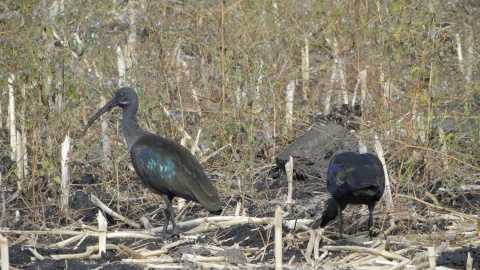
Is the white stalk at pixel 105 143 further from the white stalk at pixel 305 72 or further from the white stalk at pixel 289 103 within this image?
the white stalk at pixel 305 72

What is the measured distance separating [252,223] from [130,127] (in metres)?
1.64

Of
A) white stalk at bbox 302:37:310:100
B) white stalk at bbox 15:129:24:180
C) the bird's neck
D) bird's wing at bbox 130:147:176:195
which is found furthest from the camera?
white stalk at bbox 302:37:310:100

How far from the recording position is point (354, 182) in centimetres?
670

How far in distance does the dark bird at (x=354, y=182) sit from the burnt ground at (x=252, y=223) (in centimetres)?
20

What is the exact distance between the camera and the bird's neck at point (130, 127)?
8.01m

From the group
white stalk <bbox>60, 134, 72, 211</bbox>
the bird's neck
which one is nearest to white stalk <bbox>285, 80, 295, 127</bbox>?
the bird's neck

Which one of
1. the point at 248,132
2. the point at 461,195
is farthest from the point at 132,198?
the point at 461,195

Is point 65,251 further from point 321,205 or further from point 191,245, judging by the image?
point 321,205

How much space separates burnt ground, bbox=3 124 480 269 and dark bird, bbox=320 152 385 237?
0.20m

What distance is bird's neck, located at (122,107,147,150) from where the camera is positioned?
315 inches

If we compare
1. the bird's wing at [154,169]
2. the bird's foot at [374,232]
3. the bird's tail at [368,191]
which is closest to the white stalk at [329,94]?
the bird's wing at [154,169]

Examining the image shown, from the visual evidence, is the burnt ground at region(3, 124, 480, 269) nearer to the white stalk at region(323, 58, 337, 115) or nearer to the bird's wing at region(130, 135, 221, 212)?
the bird's wing at region(130, 135, 221, 212)

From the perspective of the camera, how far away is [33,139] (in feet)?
26.7

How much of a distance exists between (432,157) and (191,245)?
2617 mm
